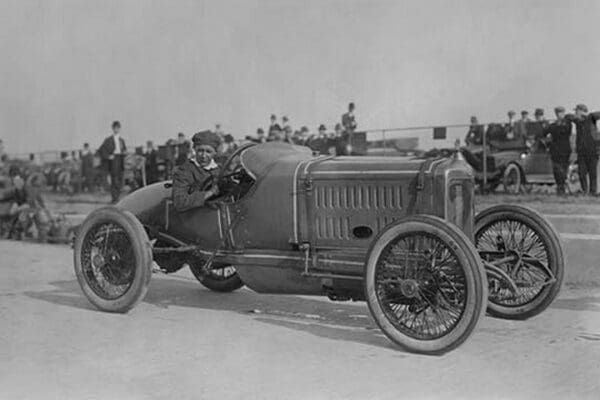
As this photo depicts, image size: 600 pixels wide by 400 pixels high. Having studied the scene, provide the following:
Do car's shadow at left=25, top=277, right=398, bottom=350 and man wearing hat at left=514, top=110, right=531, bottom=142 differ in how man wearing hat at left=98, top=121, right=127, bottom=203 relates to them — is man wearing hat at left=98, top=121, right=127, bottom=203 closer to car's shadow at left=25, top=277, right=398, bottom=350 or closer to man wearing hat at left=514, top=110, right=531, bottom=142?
car's shadow at left=25, top=277, right=398, bottom=350

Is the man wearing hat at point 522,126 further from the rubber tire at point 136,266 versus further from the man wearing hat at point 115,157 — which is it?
the man wearing hat at point 115,157

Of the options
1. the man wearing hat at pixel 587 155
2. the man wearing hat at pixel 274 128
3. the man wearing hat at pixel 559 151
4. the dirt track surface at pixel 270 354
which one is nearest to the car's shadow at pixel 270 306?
the dirt track surface at pixel 270 354

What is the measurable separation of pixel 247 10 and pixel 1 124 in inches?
93.4

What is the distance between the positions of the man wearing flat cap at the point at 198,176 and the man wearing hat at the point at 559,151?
2.74 meters

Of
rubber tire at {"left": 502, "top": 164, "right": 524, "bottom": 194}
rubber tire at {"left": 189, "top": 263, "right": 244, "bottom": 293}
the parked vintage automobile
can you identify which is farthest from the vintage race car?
rubber tire at {"left": 502, "top": 164, "right": 524, "bottom": 194}

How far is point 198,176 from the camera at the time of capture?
5.54m

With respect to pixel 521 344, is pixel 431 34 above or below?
above

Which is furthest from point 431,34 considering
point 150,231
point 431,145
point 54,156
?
point 54,156

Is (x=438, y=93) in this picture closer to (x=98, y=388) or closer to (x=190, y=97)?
(x=190, y=97)

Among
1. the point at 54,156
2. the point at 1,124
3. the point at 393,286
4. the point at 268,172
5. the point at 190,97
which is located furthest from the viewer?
the point at 54,156

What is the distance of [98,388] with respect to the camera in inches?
143

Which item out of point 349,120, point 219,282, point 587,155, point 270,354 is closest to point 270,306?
point 219,282

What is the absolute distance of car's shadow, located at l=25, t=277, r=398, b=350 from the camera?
188 inches

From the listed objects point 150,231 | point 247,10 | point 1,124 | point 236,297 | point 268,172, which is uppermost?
point 247,10
